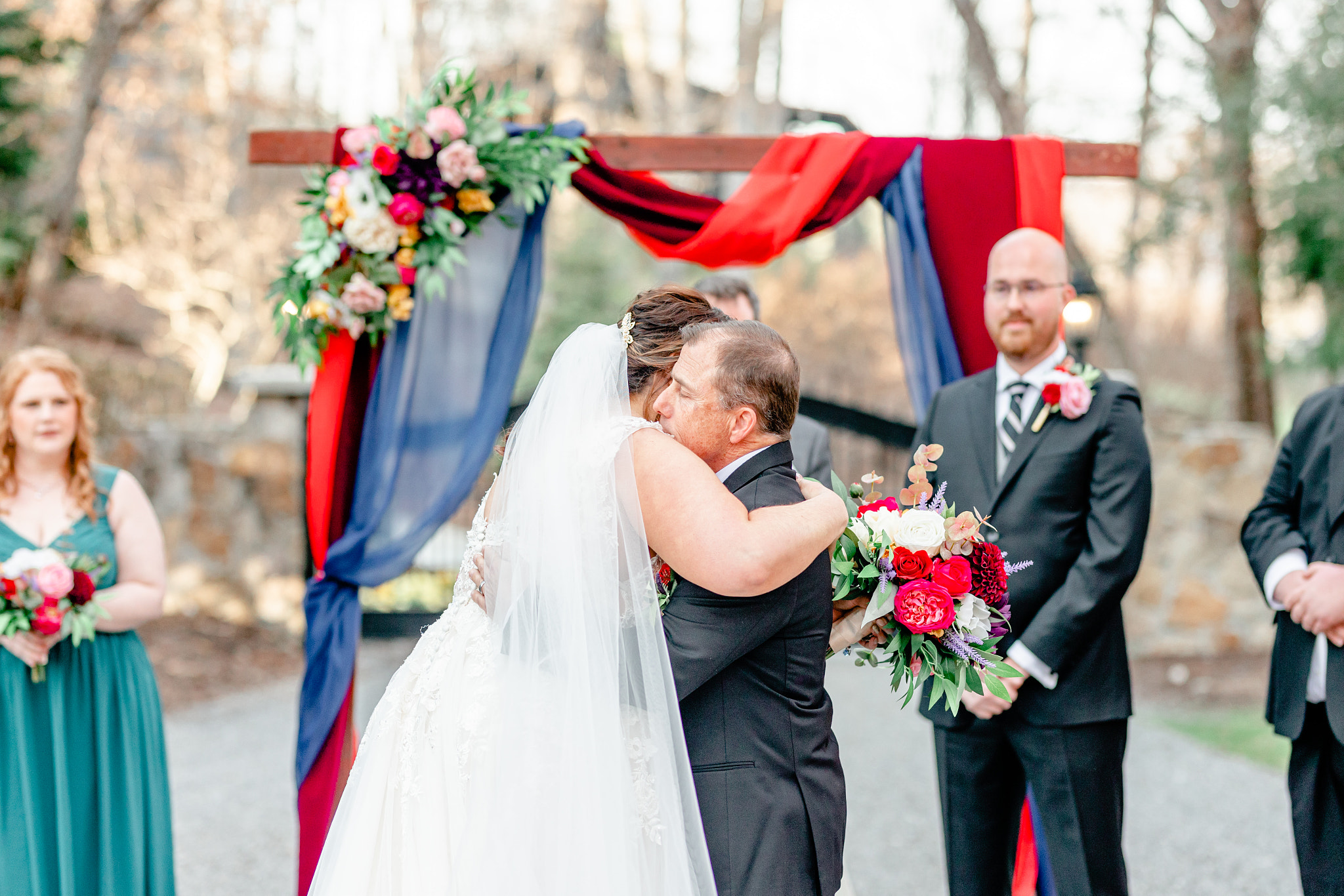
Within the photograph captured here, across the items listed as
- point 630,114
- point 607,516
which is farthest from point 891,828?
point 630,114

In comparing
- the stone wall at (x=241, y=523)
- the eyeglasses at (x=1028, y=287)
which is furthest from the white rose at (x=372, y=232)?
the stone wall at (x=241, y=523)

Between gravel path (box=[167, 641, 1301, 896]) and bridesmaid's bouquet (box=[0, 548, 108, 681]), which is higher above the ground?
bridesmaid's bouquet (box=[0, 548, 108, 681])

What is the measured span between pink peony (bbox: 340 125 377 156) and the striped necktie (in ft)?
7.64

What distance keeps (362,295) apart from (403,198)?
37 cm

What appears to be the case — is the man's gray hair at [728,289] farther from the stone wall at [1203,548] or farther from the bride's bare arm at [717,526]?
the stone wall at [1203,548]

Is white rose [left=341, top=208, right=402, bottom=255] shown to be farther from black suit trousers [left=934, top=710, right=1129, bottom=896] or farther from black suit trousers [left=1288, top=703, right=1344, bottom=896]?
black suit trousers [left=1288, top=703, right=1344, bottom=896]

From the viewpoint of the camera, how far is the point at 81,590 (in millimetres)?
3018

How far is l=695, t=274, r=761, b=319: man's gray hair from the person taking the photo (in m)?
3.50

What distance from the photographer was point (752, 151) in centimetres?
370

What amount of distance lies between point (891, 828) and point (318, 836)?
2641 millimetres

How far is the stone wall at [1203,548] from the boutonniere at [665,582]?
641 cm

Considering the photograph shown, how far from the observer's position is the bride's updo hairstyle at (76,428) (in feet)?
10.6

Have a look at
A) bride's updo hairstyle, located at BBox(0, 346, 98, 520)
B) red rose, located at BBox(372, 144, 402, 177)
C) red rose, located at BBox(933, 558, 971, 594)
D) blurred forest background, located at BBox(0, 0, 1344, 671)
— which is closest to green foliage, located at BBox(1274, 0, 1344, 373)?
blurred forest background, located at BBox(0, 0, 1344, 671)

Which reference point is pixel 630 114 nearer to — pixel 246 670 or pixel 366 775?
pixel 246 670
